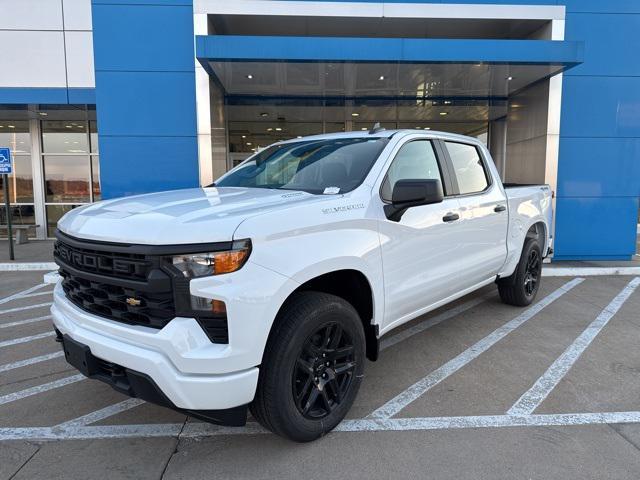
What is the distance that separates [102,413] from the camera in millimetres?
3383

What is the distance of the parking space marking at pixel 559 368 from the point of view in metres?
3.48

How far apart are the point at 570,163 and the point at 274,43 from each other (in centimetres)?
628

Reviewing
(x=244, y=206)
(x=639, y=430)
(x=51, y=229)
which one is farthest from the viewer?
(x=51, y=229)

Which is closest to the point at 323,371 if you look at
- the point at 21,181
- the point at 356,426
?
the point at 356,426

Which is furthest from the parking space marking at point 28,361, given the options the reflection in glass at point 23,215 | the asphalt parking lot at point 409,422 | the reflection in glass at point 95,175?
the reflection in glass at point 23,215

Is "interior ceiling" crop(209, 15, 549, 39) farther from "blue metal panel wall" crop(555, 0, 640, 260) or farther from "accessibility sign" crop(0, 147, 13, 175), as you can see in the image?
"accessibility sign" crop(0, 147, 13, 175)

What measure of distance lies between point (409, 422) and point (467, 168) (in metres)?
2.63

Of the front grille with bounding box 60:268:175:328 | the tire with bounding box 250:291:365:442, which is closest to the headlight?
the front grille with bounding box 60:268:175:328

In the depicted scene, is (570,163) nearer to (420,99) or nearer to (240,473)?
(420,99)

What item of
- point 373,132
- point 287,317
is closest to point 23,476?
point 287,317

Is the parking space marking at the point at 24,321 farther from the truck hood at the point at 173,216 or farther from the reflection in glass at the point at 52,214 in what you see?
the reflection in glass at the point at 52,214

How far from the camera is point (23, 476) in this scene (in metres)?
2.65

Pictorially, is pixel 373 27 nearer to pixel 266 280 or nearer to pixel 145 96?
pixel 145 96

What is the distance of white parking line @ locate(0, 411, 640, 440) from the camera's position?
3098mm
